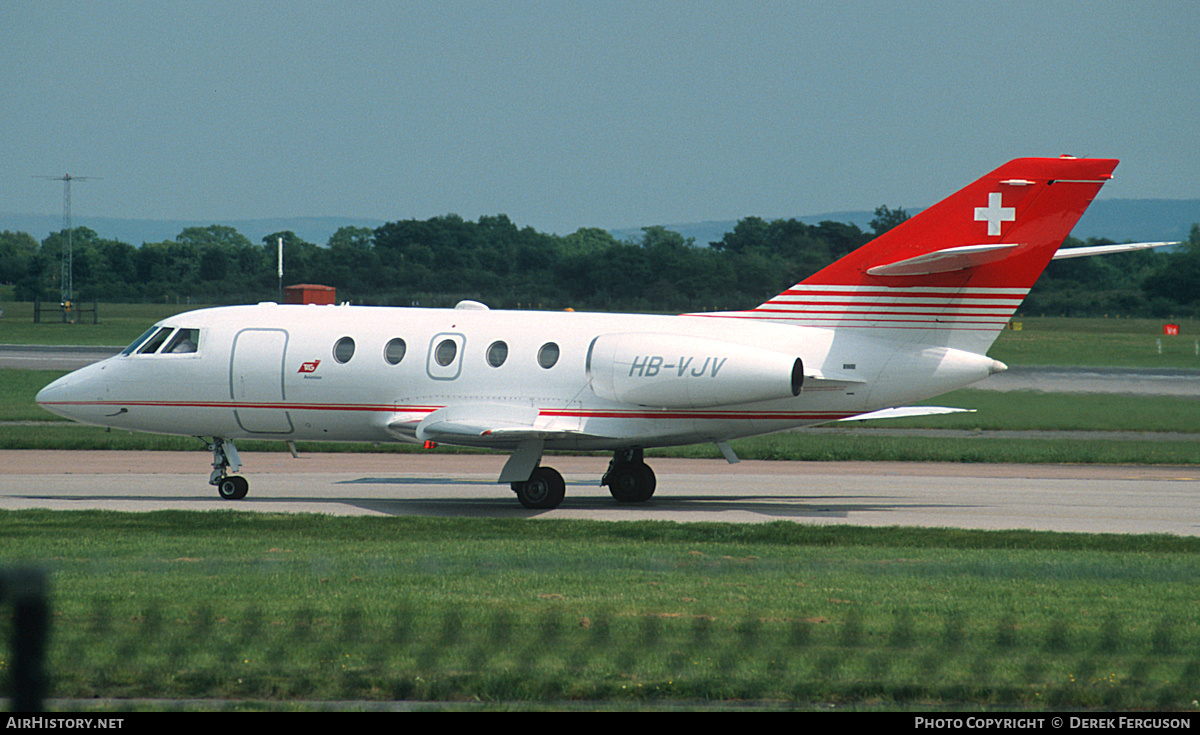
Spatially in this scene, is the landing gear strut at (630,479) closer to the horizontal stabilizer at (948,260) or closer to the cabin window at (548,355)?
the cabin window at (548,355)

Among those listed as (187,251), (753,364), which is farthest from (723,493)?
(187,251)

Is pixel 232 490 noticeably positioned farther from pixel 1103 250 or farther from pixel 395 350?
pixel 1103 250

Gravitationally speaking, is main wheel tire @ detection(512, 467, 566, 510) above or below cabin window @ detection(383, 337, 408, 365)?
below

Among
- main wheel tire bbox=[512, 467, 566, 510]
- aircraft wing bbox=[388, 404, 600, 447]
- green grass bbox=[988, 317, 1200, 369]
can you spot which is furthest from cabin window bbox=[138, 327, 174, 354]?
green grass bbox=[988, 317, 1200, 369]

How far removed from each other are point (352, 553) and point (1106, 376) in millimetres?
42559

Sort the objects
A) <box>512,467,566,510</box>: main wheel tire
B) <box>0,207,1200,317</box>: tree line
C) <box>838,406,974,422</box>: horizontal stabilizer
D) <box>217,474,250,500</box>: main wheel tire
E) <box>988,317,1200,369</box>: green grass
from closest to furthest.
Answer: <box>512,467,566,510</box>: main wheel tire, <box>217,474,250,500</box>: main wheel tire, <box>838,406,974,422</box>: horizontal stabilizer, <box>988,317,1200,369</box>: green grass, <box>0,207,1200,317</box>: tree line

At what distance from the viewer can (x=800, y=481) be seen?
878 inches

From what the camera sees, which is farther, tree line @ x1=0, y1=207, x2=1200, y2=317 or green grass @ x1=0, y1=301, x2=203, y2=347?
tree line @ x1=0, y1=207, x2=1200, y2=317

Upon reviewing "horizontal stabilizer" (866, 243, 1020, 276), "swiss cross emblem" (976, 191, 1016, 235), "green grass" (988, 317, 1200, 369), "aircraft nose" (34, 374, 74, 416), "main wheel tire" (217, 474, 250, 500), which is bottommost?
"main wheel tire" (217, 474, 250, 500)

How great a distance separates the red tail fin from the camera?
17.8m

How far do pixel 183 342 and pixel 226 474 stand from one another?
2.36m

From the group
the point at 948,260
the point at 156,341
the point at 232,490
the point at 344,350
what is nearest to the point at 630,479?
the point at 344,350

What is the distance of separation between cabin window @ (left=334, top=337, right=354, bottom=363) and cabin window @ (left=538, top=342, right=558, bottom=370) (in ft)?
10.2

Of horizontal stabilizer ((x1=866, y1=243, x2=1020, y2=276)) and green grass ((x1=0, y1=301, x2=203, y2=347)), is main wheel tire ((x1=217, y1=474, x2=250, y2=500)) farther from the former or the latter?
green grass ((x1=0, y1=301, x2=203, y2=347))
